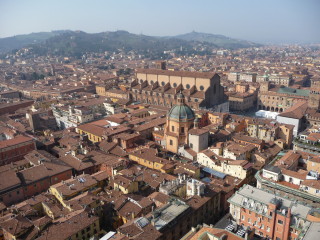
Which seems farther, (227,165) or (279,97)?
(279,97)

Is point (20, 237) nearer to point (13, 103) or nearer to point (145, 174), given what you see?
point (145, 174)

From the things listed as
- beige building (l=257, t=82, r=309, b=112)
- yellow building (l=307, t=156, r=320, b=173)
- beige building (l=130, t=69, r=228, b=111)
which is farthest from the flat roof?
beige building (l=257, t=82, r=309, b=112)

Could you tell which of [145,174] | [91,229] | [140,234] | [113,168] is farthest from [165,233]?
[113,168]

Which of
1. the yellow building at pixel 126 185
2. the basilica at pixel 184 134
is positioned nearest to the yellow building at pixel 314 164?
the basilica at pixel 184 134

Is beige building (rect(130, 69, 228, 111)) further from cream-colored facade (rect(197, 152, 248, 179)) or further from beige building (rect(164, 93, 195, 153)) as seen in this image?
cream-colored facade (rect(197, 152, 248, 179))

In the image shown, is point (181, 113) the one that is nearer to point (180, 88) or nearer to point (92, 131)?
point (92, 131)

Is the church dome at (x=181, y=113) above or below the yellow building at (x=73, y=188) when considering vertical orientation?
above

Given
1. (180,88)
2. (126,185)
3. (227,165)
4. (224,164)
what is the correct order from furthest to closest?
(180,88) → (224,164) → (227,165) → (126,185)

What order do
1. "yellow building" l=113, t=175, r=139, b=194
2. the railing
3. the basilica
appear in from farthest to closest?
the basilica, the railing, "yellow building" l=113, t=175, r=139, b=194

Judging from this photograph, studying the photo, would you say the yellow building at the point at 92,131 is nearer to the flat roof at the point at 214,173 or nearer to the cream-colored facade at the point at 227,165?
the cream-colored facade at the point at 227,165

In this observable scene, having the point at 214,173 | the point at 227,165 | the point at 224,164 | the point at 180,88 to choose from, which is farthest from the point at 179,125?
the point at 180,88

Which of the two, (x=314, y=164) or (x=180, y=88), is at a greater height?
(x=180, y=88)
